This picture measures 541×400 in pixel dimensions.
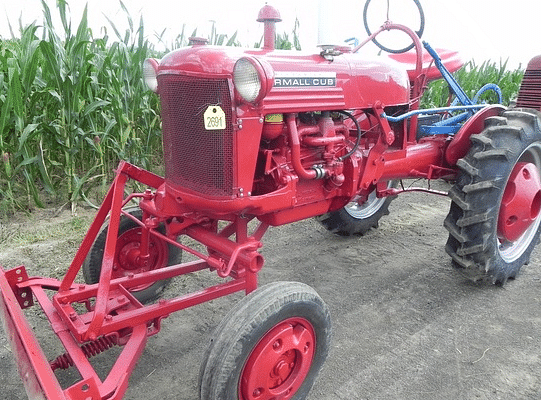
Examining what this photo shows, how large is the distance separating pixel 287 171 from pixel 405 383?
117 cm

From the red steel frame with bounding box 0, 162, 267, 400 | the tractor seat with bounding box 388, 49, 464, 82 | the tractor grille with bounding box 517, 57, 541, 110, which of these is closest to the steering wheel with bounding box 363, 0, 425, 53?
the tractor seat with bounding box 388, 49, 464, 82

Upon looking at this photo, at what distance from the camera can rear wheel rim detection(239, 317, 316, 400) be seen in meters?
1.96

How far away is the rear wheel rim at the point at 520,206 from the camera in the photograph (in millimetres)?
3182

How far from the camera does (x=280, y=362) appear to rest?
205 centimetres

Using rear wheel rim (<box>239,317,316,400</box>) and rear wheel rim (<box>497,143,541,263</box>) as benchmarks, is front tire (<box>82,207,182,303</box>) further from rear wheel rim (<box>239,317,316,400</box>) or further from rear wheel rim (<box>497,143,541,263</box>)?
rear wheel rim (<box>497,143,541,263</box>)

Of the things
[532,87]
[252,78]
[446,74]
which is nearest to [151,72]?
[252,78]

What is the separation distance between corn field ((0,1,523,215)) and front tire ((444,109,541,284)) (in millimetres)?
2884

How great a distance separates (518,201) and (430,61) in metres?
1.17

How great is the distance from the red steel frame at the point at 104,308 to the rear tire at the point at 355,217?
4.56 feet

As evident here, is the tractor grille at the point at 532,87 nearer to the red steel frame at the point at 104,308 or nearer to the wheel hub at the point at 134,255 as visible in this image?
the red steel frame at the point at 104,308

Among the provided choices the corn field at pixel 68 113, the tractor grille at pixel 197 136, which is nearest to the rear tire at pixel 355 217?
the tractor grille at pixel 197 136

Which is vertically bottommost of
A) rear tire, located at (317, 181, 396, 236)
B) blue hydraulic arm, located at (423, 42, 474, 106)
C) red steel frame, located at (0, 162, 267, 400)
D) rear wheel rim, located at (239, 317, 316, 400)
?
rear tire, located at (317, 181, 396, 236)

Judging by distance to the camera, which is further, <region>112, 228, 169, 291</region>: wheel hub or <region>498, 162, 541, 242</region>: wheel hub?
<region>498, 162, 541, 242</region>: wheel hub

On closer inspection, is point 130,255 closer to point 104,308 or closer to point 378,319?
point 104,308
